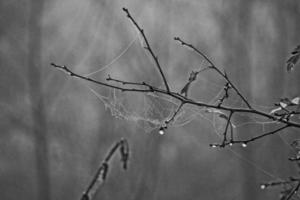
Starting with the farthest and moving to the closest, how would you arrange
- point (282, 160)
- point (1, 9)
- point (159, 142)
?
point (1, 9)
point (282, 160)
point (159, 142)

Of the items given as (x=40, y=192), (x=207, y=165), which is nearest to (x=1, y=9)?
(x=40, y=192)

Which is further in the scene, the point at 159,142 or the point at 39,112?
the point at 39,112

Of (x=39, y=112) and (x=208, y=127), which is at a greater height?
(x=208, y=127)

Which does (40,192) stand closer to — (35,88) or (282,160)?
(35,88)

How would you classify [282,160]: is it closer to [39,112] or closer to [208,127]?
[208,127]

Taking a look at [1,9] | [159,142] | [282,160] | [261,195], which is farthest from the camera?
[1,9]

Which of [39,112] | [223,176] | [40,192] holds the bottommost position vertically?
[40,192]
